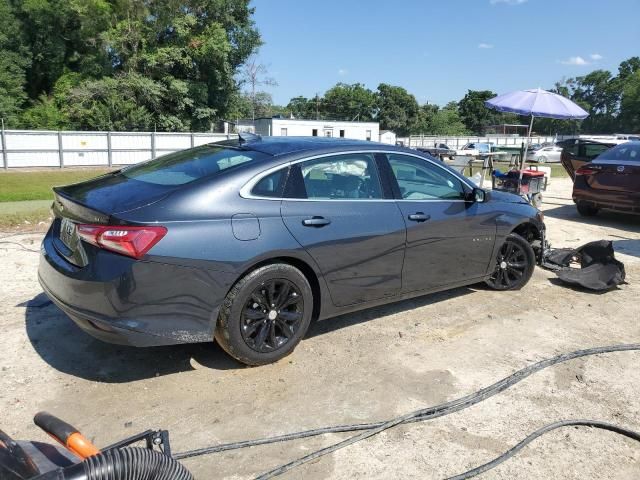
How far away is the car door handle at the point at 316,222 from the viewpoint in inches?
150

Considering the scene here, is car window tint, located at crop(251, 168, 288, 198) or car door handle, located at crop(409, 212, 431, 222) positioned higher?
car window tint, located at crop(251, 168, 288, 198)

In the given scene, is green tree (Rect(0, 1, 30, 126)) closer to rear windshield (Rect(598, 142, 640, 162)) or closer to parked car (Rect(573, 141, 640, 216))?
parked car (Rect(573, 141, 640, 216))

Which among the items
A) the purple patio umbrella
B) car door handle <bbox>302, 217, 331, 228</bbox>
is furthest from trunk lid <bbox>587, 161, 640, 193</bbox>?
car door handle <bbox>302, 217, 331, 228</bbox>

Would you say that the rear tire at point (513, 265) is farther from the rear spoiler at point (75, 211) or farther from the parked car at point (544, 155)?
the parked car at point (544, 155)

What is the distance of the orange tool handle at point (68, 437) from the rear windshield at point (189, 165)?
2.02 metres

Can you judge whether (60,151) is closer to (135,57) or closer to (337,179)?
(135,57)

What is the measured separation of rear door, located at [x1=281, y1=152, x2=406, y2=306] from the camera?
3846mm

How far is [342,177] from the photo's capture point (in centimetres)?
419

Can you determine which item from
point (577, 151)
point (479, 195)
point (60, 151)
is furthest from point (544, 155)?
point (479, 195)

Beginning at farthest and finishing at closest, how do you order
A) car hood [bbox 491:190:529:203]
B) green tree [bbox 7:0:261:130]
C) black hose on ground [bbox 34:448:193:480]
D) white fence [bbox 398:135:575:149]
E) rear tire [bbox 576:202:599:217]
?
1. white fence [bbox 398:135:575:149]
2. green tree [bbox 7:0:261:130]
3. rear tire [bbox 576:202:599:217]
4. car hood [bbox 491:190:529:203]
5. black hose on ground [bbox 34:448:193:480]

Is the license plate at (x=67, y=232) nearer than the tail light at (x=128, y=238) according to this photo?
No

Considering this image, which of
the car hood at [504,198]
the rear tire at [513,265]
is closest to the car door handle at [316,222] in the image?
the car hood at [504,198]

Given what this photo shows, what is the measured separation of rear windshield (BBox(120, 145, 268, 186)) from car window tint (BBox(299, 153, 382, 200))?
→ 0.39 m

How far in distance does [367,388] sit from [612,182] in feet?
26.6
